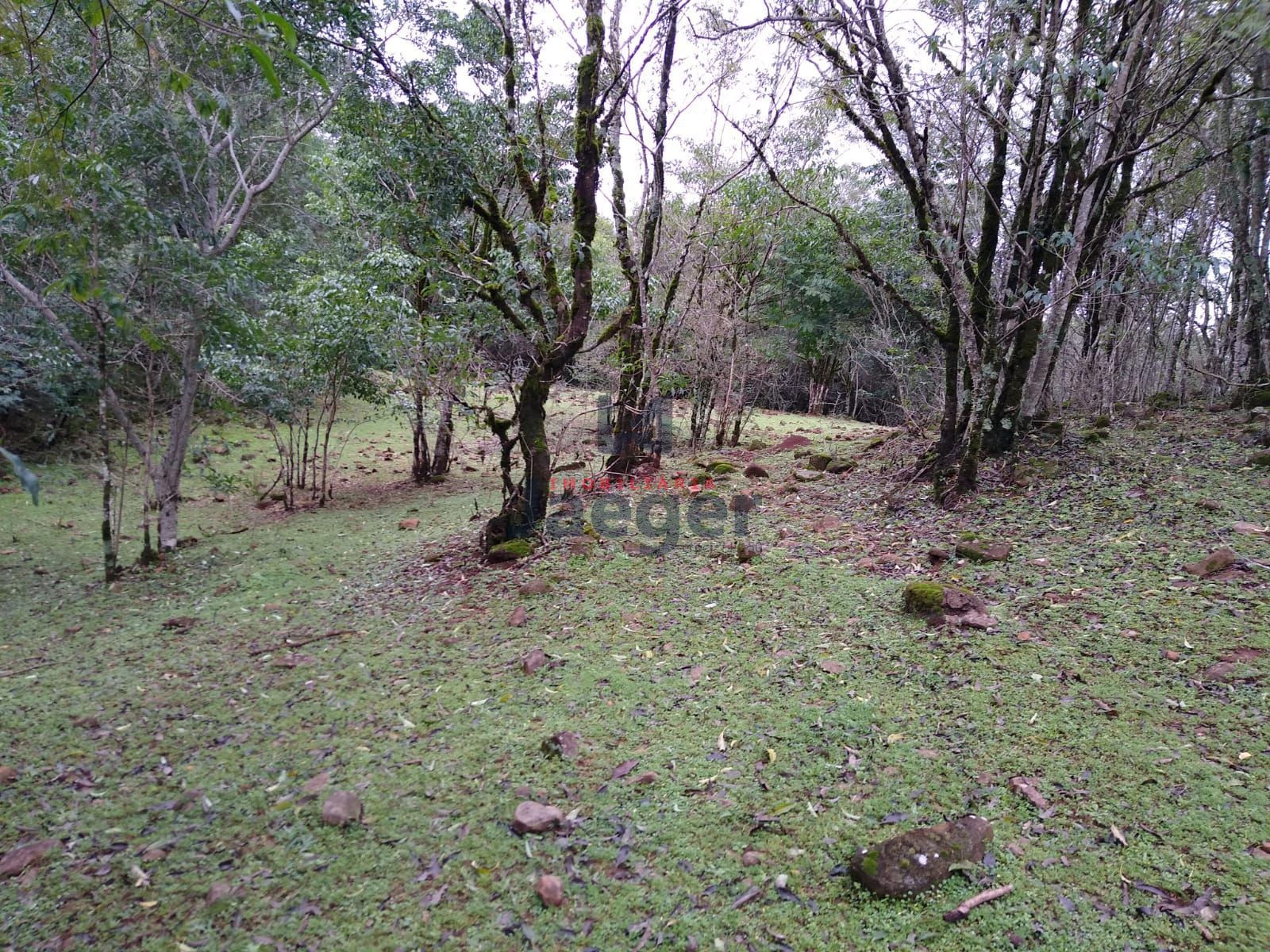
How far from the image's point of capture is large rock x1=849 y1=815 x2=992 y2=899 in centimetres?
209

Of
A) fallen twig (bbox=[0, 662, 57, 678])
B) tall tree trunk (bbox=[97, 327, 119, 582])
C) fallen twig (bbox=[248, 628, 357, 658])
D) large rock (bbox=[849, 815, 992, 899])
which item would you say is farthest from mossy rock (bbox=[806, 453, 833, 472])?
fallen twig (bbox=[0, 662, 57, 678])

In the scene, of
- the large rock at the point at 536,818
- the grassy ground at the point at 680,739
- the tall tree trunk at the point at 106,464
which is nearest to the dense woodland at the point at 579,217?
the tall tree trunk at the point at 106,464

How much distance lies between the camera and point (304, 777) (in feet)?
9.48

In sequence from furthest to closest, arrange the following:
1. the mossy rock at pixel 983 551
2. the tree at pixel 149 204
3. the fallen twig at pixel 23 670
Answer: the tree at pixel 149 204
the mossy rock at pixel 983 551
the fallen twig at pixel 23 670

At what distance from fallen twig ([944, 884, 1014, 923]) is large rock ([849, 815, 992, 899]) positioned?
0.31 feet

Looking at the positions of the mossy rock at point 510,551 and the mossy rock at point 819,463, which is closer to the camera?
the mossy rock at point 510,551

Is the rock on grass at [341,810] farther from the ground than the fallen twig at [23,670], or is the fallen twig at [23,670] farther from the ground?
the rock on grass at [341,810]

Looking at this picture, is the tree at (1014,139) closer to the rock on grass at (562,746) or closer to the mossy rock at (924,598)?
the mossy rock at (924,598)

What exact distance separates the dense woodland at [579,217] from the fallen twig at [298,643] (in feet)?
5.39

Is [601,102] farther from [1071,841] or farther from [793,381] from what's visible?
[793,381]

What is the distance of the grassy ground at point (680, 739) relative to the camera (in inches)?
83.1

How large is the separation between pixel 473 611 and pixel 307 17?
4.77 metres

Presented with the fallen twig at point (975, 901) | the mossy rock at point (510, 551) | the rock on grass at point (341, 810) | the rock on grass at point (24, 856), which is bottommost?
the rock on grass at point (24, 856)

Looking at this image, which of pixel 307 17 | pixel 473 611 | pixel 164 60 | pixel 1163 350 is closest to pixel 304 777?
pixel 473 611
